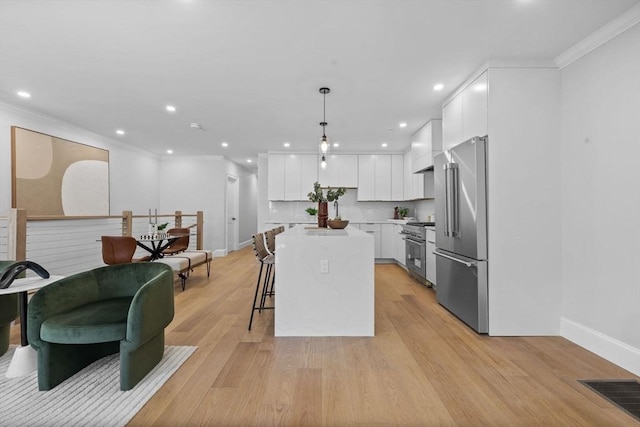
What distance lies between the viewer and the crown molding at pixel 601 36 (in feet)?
7.02

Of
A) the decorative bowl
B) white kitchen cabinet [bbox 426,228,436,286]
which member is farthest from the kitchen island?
white kitchen cabinet [bbox 426,228,436,286]

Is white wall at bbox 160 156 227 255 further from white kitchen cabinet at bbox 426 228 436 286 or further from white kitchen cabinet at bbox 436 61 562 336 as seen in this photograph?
white kitchen cabinet at bbox 436 61 562 336

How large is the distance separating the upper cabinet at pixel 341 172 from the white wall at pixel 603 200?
14.2ft

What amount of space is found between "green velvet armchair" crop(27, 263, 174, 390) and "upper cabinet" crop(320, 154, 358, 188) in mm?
4843

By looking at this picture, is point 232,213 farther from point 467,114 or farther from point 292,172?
point 467,114

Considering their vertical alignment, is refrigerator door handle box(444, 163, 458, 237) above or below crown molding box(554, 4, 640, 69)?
below

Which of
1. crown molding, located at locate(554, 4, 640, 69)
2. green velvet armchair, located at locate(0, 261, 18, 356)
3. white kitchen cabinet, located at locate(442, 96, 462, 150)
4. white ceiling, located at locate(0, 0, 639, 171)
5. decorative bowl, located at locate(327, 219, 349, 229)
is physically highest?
white ceiling, located at locate(0, 0, 639, 171)

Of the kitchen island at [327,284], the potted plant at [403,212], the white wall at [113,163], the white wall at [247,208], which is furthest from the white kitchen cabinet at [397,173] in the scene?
the white wall at [113,163]

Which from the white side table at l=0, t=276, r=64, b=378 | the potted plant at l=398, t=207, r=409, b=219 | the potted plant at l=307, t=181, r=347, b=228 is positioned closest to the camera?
the white side table at l=0, t=276, r=64, b=378

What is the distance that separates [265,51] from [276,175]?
13.9 ft

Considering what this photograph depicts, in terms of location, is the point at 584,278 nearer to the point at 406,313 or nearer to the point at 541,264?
the point at 541,264

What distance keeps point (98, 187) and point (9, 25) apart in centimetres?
380

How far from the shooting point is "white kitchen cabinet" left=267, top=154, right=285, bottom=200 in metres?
6.86

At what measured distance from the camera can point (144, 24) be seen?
7.59 feet
